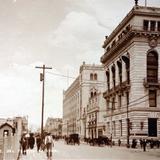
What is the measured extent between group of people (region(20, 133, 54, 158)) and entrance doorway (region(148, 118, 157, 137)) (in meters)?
17.8

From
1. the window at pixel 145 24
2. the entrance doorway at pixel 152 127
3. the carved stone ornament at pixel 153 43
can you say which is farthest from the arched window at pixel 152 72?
the window at pixel 145 24

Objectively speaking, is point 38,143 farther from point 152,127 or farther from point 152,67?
point 152,67

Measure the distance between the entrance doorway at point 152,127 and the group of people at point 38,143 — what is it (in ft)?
58.4

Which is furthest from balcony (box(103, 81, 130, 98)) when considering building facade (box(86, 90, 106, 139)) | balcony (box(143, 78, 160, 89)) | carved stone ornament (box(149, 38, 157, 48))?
building facade (box(86, 90, 106, 139))

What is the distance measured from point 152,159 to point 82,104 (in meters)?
82.3

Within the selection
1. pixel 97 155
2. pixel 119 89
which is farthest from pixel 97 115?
pixel 97 155

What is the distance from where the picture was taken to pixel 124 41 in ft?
195

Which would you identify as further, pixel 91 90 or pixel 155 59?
pixel 91 90

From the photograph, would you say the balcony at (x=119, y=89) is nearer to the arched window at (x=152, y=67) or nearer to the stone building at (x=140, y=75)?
the stone building at (x=140, y=75)

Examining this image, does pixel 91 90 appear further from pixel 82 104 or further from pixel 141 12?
pixel 141 12

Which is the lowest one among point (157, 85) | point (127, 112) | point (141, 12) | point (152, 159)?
point (152, 159)

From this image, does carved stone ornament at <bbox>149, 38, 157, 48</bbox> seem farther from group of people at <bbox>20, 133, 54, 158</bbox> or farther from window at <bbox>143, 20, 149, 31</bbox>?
group of people at <bbox>20, 133, 54, 158</bbox>

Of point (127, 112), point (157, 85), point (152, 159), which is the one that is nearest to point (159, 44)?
point (157, 85)

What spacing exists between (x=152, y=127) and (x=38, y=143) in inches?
817
